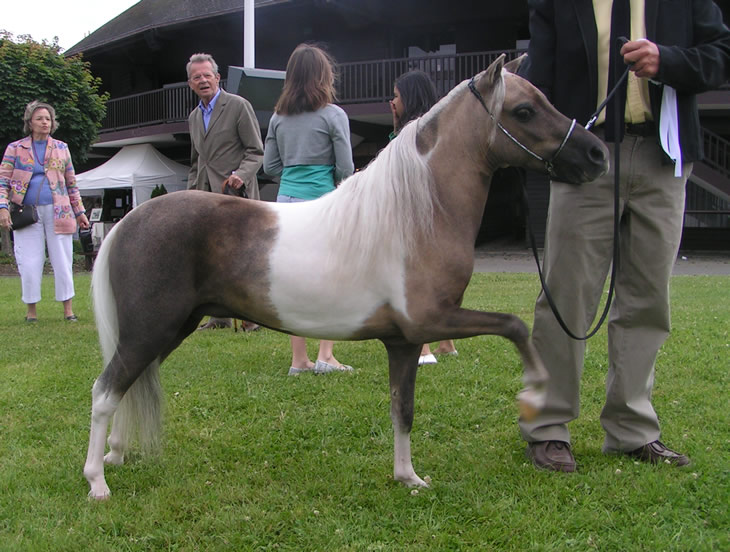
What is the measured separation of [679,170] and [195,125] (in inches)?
175

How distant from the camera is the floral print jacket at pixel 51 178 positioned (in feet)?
22.5

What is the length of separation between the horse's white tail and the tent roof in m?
16.9

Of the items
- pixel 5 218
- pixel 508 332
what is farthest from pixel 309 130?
pixel 5 218

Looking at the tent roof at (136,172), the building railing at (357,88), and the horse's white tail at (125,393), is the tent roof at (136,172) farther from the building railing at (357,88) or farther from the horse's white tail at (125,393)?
the horse's white tail at (125,393)

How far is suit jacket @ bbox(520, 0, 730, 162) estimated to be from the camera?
9.57ft

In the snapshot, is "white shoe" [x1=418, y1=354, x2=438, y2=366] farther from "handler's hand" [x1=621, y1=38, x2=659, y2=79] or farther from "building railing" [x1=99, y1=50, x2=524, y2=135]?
"building railing" [x1=99, y1=50, x2=524, y2=135]

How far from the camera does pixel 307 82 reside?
14.9ft

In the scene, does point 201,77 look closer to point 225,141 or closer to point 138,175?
point 225,141

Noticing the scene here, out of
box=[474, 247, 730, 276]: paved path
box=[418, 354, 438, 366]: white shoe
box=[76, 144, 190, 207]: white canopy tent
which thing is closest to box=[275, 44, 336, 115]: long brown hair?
box=[418, 354, 438, 366]: white shoe

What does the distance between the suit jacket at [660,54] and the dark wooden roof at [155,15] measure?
15474 mm

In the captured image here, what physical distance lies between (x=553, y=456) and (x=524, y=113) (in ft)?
5.69

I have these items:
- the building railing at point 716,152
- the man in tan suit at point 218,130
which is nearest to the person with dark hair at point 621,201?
the man in tan suit at point 218,130

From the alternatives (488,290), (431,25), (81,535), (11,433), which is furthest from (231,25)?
(81,535)

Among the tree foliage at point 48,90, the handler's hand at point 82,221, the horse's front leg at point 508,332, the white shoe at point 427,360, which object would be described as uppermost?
the tree foliage at point 48,90
